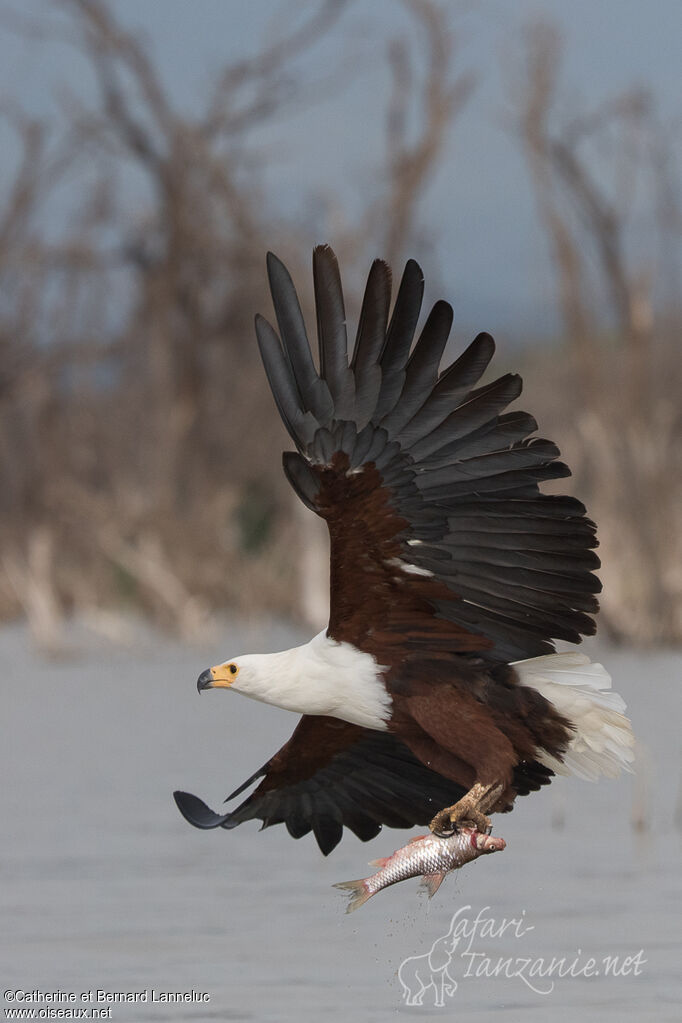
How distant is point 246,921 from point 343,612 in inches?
61.6

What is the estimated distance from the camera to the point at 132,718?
12805mm

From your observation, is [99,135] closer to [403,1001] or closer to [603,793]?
[603,793]

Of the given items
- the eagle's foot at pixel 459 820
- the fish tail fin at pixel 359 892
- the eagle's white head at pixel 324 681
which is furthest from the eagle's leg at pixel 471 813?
the eagle's white head at pixel 324 681

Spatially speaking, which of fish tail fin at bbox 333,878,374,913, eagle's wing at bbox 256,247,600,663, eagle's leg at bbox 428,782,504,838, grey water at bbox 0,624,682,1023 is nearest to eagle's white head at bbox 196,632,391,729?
eagle's wing at bbox 256,247,600,663

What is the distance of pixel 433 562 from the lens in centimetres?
532

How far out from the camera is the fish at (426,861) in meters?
4.81

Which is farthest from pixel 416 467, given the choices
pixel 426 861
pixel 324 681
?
pixel 426 861

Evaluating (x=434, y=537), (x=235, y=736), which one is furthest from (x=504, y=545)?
(x=235, y=736)

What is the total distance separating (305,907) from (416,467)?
7.11 feet

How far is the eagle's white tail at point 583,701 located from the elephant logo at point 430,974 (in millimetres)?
679

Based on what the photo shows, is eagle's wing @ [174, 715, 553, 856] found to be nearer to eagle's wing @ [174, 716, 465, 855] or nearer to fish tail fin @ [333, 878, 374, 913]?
eagle's wing @ [174, 716, 465, 855]

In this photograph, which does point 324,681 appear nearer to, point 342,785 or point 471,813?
point 471,813

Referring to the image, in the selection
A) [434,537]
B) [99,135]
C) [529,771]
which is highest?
[99,135]

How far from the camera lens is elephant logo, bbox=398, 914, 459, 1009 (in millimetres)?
5396
